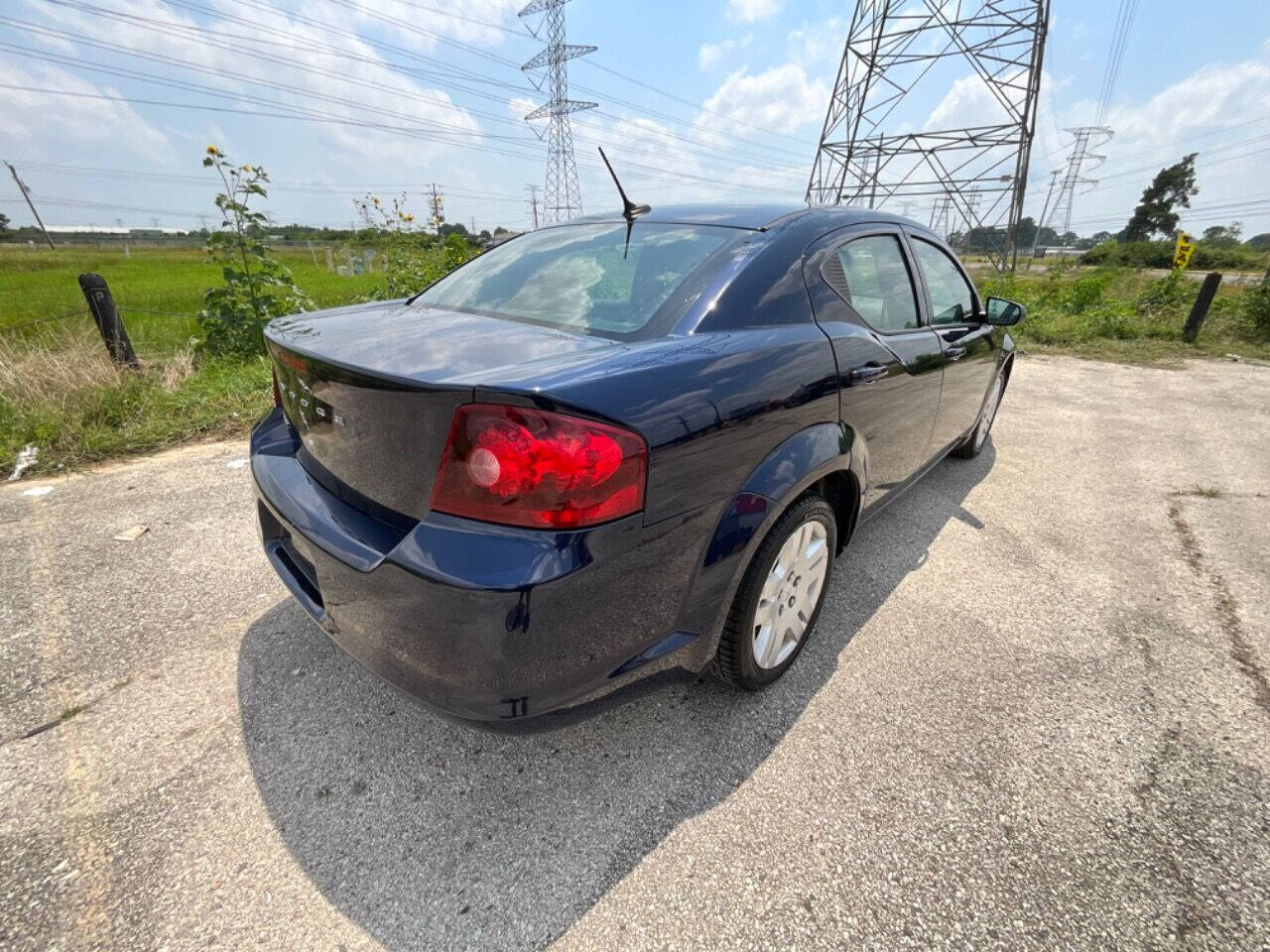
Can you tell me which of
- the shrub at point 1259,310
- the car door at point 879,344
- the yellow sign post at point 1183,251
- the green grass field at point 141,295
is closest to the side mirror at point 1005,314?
the car door at point 879,344

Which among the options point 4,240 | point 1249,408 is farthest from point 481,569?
→ point 4,240

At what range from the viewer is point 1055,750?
1740 millimetres

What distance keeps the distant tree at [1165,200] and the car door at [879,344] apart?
220 ft

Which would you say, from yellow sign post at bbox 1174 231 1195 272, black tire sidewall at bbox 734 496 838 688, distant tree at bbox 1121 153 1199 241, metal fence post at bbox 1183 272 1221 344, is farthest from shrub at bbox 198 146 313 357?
distant tree at bbox 1121 153 1199 241

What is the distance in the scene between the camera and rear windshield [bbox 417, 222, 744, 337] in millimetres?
1674

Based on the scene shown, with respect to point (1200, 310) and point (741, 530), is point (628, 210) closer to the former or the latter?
point (741, 530)

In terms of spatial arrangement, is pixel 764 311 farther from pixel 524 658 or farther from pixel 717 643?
pixel 524 658

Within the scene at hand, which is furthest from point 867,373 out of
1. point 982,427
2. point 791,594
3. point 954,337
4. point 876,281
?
point 982,427

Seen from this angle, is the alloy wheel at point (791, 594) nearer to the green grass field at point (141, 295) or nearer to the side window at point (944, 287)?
the side window at point (944, 287)

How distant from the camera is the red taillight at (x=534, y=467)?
115 centimetres

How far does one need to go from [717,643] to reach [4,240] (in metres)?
72.7

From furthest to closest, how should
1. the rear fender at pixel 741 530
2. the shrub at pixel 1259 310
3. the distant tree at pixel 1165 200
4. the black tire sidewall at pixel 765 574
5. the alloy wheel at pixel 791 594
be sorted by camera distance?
the distant tree at pixel 1165 200
the shrub at pixel 1259 310
the alloy wheel at pixel 791 594
the black tire sidewall at pixel 765 574
the rear fender at pixel 741 530

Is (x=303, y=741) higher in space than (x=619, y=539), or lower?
lower

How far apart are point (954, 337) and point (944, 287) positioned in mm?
382
